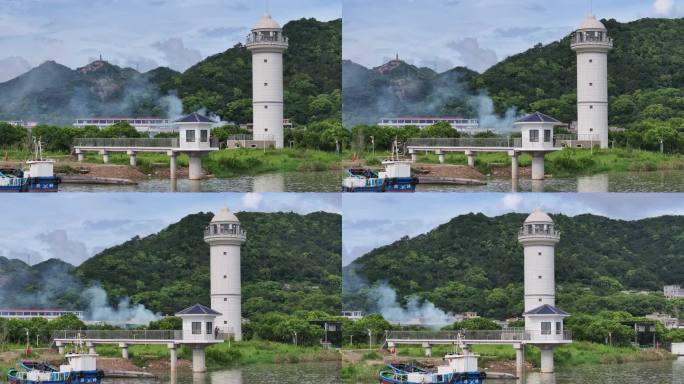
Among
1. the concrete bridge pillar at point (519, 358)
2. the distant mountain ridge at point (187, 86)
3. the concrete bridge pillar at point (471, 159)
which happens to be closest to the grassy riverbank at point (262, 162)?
the concrete bridge pillar at point (471, 159)

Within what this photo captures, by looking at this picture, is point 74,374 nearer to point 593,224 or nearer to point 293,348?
point 293,348

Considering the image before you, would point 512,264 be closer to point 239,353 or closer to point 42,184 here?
point 239,353

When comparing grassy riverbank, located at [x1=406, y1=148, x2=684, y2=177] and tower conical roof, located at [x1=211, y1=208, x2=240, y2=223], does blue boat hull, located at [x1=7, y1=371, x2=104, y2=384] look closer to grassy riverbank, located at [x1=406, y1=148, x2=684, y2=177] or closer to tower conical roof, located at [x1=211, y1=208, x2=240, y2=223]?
tower conical roof, located at [x1=211, y1=208, x2=240, y2=223]

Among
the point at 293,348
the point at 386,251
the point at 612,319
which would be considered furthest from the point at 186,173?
the point at 612,319

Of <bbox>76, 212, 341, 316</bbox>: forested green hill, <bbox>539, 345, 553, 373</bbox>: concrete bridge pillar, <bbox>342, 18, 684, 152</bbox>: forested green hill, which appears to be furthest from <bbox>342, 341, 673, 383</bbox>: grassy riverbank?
<bbox>76, 212, 341, 316</bbox>: forested green hill

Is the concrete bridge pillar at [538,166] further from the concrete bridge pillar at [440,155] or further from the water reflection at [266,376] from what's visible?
the water reflection at [266,376]

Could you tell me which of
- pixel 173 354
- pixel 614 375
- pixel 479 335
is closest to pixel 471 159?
pixel 479 335
